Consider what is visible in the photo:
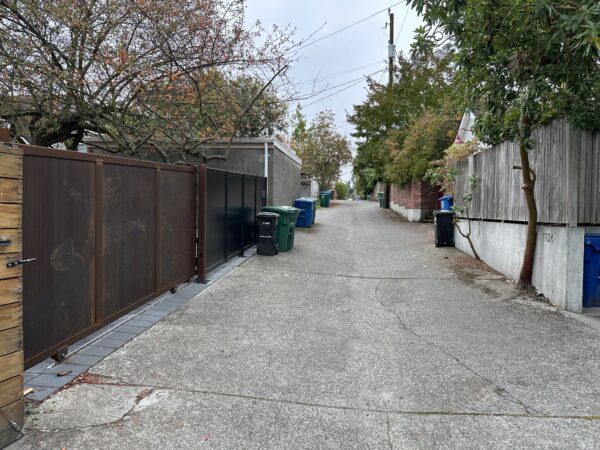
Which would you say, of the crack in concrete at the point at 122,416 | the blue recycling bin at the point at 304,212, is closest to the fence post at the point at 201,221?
the crack in concrete at the point at 122,416

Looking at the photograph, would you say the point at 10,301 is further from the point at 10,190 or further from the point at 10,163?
the point at 10,163

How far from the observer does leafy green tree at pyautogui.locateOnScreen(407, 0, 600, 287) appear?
17.4 ft

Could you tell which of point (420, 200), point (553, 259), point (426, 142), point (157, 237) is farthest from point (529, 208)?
point (420, 200)

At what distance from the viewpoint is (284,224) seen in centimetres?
1079

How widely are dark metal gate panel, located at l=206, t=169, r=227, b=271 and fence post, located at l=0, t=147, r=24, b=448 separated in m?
4.48

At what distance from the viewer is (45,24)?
828 cm

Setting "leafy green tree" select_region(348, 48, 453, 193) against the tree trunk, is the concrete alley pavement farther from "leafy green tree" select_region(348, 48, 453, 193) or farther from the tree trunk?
"leafy green tree" select_region(348, 48, 453, 193)

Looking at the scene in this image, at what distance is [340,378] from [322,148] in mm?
34849

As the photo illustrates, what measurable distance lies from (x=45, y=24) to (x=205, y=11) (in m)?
3.01

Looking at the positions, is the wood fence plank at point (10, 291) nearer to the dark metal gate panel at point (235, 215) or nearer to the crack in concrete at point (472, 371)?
the crack in concrete at point (472, 371)

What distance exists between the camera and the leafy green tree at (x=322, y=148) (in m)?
37.5

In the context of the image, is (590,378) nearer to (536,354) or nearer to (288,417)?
(536,354)

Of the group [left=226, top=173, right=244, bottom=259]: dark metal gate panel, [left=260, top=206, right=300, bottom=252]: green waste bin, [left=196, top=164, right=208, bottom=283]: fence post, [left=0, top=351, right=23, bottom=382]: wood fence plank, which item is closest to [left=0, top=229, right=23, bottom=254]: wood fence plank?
[left=0, top=351, right=23, bottom=382]: wood fence plank

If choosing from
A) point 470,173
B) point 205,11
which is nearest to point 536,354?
point 470,173
